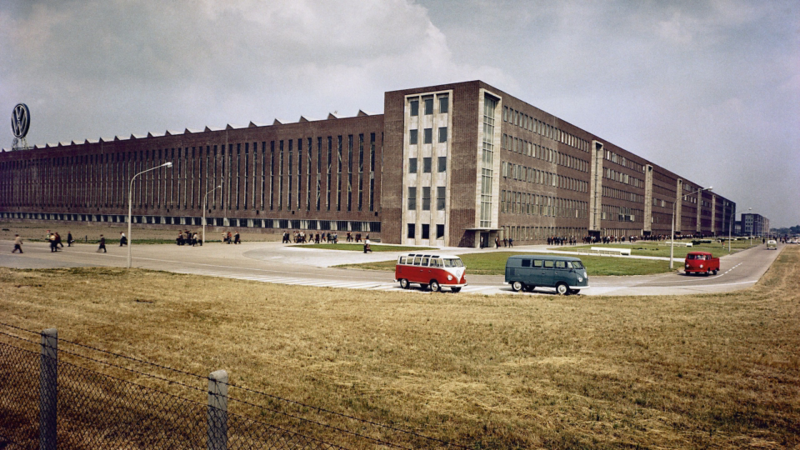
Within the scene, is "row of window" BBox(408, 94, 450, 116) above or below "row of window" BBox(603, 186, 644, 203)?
above

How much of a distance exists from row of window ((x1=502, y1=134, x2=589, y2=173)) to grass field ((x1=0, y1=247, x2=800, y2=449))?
63.4 m

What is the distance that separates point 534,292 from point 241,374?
2139 centimetres

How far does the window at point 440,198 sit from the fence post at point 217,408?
2941 inches

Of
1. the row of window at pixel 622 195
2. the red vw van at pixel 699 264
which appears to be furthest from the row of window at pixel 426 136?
the row of window at pixel 622 195

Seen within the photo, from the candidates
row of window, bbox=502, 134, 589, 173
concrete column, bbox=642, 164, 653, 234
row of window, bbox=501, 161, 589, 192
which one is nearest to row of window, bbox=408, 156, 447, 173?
row of window, bbox=501, 161, 589, 192

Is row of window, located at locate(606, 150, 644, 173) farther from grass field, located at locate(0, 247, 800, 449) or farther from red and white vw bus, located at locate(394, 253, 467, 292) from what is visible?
grass field, located at locate(0, 247, 800, 449)

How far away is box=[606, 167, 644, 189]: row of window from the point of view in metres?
129

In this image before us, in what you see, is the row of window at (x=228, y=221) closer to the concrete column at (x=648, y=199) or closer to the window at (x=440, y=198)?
the window at (x=440, y=198)

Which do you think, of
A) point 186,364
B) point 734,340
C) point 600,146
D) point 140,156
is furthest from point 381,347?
point 140,156

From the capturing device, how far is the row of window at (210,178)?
97188 mm

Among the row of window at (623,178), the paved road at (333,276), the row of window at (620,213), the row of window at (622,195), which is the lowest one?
the paved road at (333,276)

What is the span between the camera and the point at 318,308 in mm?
19625

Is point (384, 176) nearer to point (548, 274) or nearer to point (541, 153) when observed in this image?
point (541, 153)

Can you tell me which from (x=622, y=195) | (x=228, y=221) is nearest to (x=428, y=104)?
(x=228, y=221)
